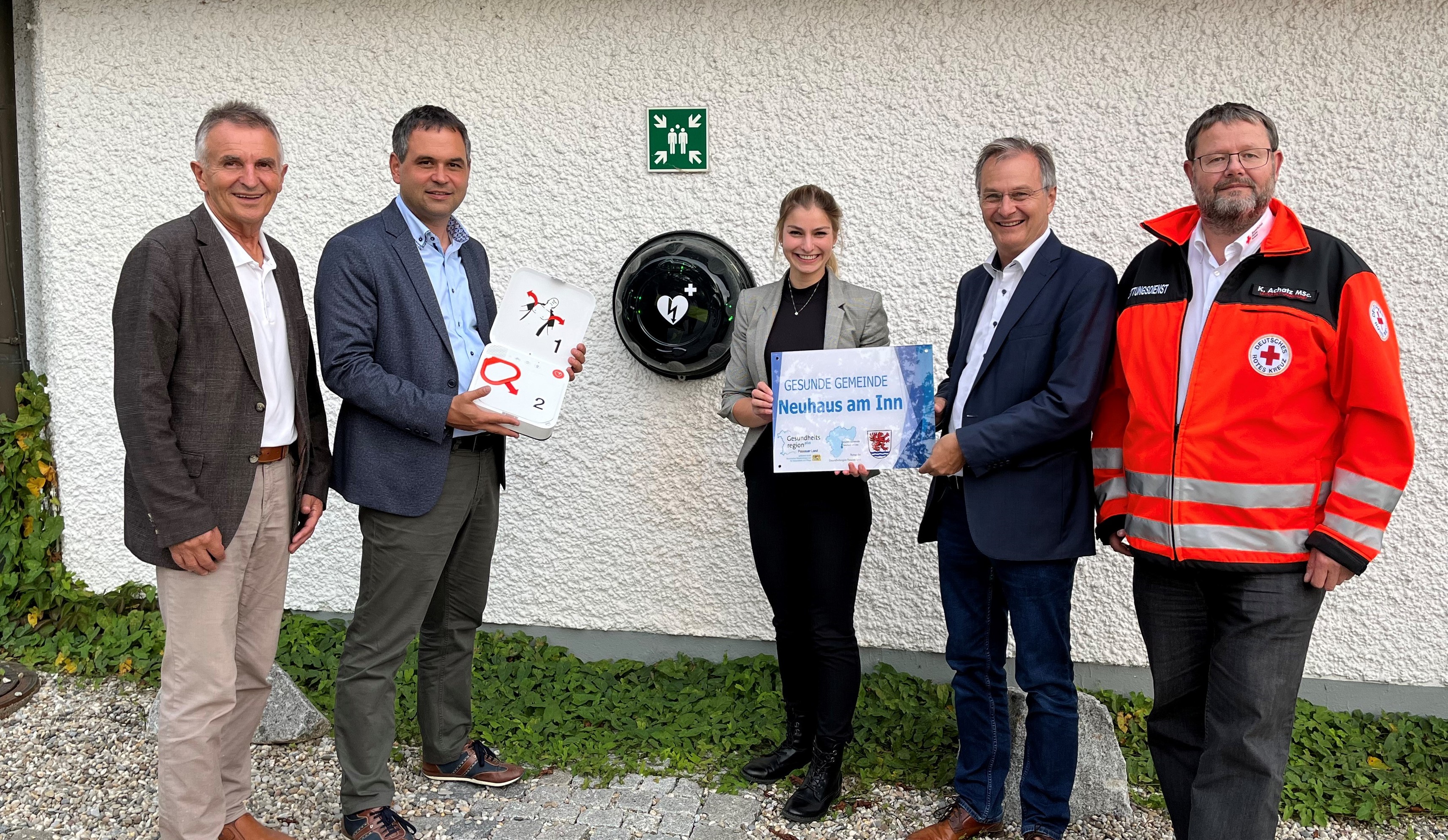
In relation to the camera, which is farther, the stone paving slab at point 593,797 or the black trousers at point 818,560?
the stone paving slab at point 593,797

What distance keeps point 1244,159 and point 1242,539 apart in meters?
0.91

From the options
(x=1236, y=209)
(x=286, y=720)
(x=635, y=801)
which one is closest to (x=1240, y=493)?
(x=1236, y=209)

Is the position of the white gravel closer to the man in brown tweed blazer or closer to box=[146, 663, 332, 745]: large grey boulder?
box=[146, 663, 332, 745]: large grey boulder

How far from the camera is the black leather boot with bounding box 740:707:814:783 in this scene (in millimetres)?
3377

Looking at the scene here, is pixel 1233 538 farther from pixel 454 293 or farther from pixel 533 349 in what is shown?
pixel 454 293

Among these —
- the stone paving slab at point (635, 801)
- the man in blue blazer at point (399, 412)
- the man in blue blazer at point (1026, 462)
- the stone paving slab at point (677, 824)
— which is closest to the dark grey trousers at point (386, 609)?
the man in blue blazer at point (399, 412)

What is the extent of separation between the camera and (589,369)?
13.7 ft

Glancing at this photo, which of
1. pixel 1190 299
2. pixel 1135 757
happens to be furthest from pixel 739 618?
pixel 1190 299

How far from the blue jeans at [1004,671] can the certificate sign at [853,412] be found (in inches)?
10.1

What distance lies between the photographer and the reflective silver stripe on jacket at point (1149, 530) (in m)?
2.40

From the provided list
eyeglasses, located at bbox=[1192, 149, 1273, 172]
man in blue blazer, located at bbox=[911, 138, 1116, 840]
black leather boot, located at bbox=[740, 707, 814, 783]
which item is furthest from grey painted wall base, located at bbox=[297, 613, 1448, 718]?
eyeglasses, located at bbox=[1192, 149, 1273, 172]

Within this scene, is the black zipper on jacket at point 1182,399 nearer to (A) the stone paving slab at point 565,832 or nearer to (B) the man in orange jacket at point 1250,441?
(B) the man in orange jacket at point 1250,441

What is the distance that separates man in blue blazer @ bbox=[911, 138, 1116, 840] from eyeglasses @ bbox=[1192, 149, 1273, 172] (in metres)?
0.44

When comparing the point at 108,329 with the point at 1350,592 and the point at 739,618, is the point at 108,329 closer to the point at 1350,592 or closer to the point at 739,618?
the point at 739,618
